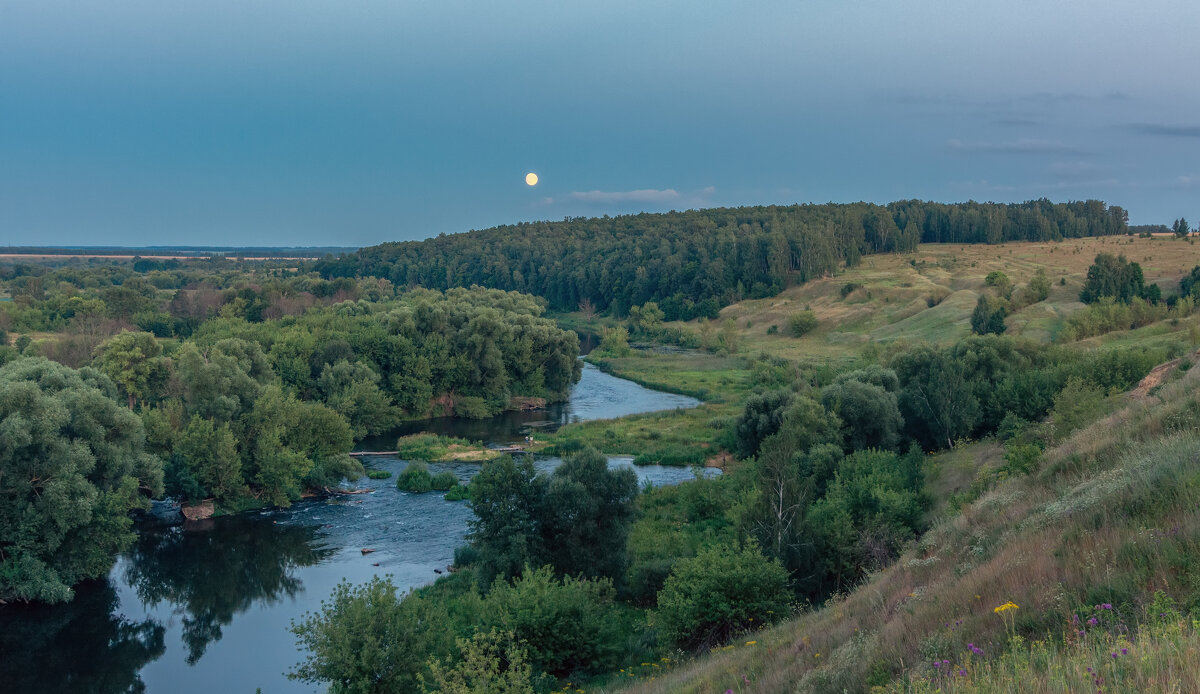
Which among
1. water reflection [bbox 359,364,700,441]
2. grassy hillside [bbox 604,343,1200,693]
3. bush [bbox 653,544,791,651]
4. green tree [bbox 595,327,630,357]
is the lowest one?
water reflection [bbox 359,364,700,441]

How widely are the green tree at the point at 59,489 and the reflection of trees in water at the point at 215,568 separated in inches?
78.1

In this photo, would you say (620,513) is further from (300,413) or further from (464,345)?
(464,345)

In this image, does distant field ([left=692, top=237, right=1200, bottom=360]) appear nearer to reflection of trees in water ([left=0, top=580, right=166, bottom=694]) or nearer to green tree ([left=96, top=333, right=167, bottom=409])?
green tree ([left=96, top=333, right=167, bottom=409])

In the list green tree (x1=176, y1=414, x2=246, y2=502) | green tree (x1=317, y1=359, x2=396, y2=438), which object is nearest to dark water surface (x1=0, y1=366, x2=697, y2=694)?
green tree (x1=176, y1=414, x2=246, y2=502)

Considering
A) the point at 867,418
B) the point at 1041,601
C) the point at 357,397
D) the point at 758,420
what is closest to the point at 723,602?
the point at 1041,601

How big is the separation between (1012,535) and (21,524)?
34.7 m

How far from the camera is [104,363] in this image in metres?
54.2

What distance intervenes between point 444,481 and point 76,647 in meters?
20.1

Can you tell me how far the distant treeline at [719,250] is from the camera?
12838cm

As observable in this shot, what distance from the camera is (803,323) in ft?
328

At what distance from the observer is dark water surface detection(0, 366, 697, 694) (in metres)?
26.0

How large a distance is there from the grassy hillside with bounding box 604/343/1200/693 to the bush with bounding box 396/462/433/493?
30.0m

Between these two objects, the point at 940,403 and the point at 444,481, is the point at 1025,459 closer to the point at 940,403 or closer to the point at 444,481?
the point at 940,403

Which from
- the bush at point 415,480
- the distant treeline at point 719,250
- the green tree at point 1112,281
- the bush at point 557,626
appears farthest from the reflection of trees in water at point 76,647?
the distant treeline at point 719,250
